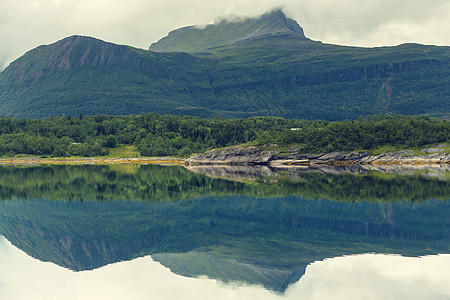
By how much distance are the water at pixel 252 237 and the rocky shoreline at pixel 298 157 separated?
59.1 meters

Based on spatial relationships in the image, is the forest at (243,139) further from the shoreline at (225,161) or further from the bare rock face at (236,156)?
the bare rock face at (236,156)

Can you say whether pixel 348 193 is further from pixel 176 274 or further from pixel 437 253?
pixel 176 274

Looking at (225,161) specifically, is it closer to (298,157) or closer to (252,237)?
(298,157)

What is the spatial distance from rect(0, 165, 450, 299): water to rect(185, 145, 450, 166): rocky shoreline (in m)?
59.1

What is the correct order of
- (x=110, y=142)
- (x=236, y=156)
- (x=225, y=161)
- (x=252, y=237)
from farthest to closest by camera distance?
(x=110, y=142), (x=225, y=161), (x=236, y=156), (x=252, y=237)

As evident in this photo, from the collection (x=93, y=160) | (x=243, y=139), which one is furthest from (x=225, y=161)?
(x=93, y=160)

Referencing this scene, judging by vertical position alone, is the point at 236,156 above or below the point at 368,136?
below

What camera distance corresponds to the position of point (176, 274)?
2808 cm

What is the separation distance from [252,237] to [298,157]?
106233 millimetres

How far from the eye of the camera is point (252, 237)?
38.2 meters

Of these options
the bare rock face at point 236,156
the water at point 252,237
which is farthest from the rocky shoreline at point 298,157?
the water at point 252,237

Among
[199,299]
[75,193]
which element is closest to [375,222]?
[199,299]

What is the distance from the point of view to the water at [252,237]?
26.0 metres

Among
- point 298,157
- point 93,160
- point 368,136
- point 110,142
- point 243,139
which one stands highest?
point 368,136
